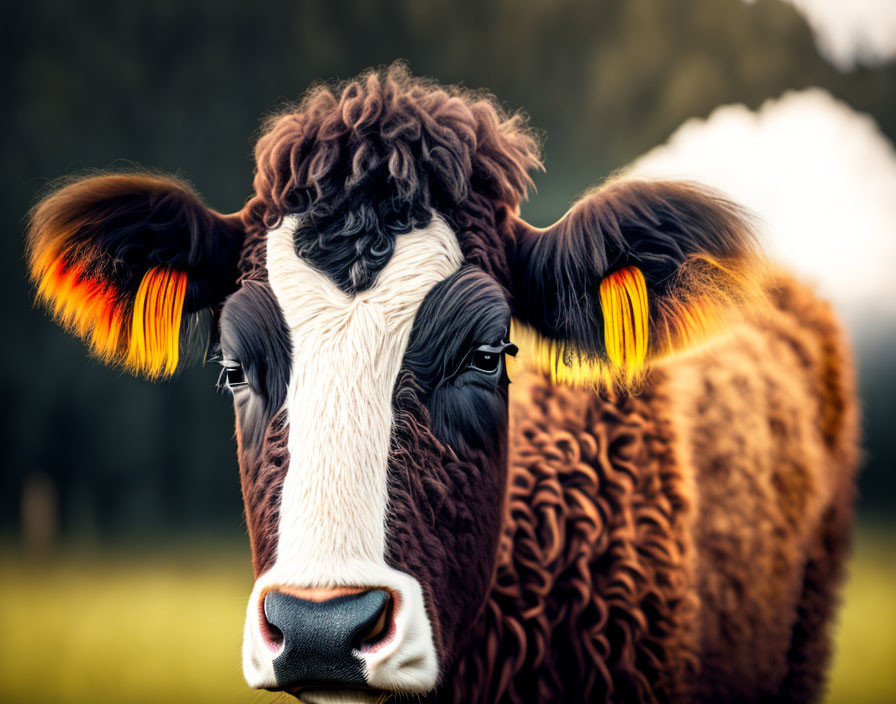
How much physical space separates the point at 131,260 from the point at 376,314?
0.90 m

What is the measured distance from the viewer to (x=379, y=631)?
1426 mm

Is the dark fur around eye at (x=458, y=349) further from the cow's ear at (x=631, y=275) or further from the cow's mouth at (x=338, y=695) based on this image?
the cow's mouth at (x=338, y=695)

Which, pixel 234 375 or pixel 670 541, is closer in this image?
pixel 234 375

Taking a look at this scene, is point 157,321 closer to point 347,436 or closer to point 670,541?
point 347,436

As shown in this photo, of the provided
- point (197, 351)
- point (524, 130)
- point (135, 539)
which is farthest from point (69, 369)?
point (524, 130)

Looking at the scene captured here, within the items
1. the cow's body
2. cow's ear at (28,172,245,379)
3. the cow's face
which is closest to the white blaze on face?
the cow's face

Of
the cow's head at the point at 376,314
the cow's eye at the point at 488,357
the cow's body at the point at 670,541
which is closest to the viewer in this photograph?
the cow's head at the point at 376,314

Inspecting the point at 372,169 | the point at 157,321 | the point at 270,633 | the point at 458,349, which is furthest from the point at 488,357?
the point at 157,321

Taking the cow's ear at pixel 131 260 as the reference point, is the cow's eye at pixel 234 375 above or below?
below

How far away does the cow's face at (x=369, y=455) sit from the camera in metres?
1.41

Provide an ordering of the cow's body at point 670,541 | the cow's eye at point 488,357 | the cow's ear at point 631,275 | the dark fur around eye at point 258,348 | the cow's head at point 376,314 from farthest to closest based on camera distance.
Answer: the cow's body at point 670,541 < the cow's ear at point 631,275 < the cow's eye at point 488,357 < the dark fur around eye at point 258,348 < the cow's head at point 376,314

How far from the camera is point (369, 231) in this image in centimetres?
174

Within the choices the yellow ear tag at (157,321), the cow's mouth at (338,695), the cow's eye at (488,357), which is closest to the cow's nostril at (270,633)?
the cow's mouth at (338,695)

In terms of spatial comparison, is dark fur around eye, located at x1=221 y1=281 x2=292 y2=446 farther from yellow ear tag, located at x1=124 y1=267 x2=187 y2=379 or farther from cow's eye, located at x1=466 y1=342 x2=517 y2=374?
cow's eye, located at x1=466 y1=342 x2=517 y2=374
